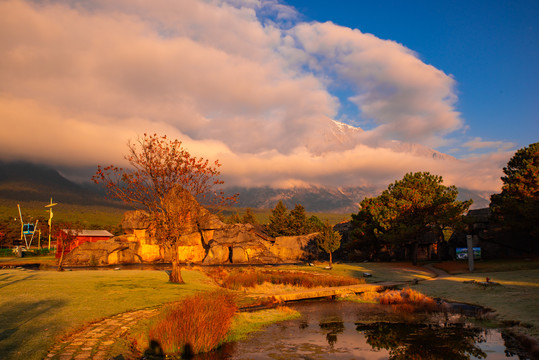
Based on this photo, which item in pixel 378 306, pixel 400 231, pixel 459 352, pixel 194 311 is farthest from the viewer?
pixel 400 231

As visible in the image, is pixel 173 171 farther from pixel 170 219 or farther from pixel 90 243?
pixel 90 243

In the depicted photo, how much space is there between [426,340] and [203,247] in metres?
59.4

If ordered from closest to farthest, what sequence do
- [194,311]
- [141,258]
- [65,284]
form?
[194,311], [65,284], [141,258]

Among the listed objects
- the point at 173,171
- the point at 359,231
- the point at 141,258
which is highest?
the point at 173,171

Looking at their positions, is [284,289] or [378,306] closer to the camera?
[378,306]

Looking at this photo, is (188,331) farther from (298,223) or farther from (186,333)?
(298,223)

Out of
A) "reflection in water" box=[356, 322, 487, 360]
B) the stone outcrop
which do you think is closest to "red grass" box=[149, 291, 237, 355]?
"reflection in water" box=[356, 322, 487, 360]

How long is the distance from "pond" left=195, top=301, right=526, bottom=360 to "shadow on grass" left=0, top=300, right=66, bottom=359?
16.1 ft

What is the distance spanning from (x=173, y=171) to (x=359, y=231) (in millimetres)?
38792

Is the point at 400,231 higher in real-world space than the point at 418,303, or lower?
higher

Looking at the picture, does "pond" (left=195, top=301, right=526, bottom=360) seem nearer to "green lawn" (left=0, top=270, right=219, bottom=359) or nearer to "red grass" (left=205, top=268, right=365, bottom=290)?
"green lawn" (left=0, top=270, right=219, bottom=359)

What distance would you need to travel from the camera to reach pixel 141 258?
62.8 m

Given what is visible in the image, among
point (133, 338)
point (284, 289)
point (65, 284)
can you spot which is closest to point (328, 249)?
point (284, 289)

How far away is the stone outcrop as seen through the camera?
56.4m
